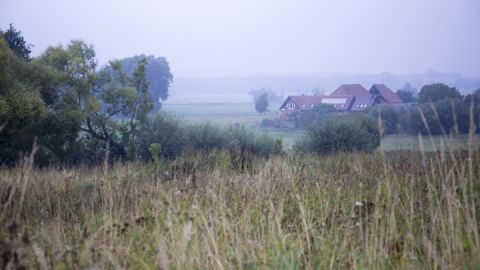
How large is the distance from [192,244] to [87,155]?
22010 millimetres

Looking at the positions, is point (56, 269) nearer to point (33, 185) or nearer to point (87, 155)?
point (33, 185)

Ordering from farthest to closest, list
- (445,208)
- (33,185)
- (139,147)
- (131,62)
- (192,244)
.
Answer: (131,62) → (139,147) → (33,185) → (445,208) → (192,244)

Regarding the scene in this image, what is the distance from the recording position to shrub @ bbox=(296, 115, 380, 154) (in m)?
24.7

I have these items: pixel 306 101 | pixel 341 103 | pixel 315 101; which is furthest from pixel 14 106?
pixel 306 101

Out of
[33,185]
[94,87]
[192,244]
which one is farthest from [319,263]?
[94,87]

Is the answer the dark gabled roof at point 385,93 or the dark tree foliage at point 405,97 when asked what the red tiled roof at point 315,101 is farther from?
the dark tree foliage at point 405,97

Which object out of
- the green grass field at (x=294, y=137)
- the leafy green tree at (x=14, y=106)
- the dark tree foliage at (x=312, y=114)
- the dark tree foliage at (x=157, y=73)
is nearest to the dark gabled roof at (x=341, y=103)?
the dark tree foliage at (x=312, y=114)

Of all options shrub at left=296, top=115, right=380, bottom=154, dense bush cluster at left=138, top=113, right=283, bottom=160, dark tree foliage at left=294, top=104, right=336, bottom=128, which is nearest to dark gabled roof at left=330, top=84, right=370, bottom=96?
dark tree foliage at left=294, top=104, right=336, bottom=128

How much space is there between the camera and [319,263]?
356cm

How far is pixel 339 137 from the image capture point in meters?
24.9

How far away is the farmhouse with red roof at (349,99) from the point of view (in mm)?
49750

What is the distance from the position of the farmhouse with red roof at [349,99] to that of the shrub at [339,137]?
72.8 feet

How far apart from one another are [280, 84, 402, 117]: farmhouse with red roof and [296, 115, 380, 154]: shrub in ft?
72.8

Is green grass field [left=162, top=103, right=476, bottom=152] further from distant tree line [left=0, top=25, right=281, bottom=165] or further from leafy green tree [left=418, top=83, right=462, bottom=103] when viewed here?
leafy green tree [left=418, top=83, right=462, bottom=103]
